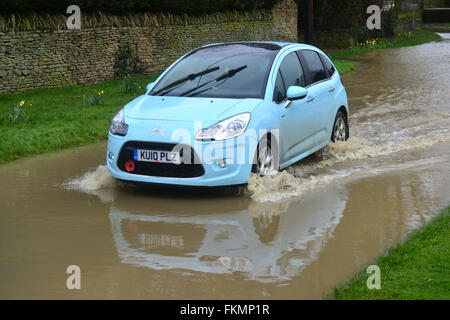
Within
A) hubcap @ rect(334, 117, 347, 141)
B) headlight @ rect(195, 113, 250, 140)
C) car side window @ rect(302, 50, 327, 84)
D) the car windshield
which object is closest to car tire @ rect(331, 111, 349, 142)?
hubcap @ rect(334, 117, 347, 141)

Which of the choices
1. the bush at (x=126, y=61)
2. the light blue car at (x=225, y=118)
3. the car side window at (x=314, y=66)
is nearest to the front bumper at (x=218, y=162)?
the light blue car at (x=225, y=118)

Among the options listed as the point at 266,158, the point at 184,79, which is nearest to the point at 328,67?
the point at 184,79

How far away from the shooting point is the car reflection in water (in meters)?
6.11

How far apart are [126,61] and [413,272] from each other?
16.3 meters

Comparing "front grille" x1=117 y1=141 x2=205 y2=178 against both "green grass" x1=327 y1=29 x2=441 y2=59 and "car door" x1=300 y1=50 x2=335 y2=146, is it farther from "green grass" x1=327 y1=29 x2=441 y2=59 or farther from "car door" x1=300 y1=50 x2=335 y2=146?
"green grass" x1=327 y1=29 x2=441 y2=59

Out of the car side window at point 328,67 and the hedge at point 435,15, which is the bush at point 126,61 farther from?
the hedge at point 435,15

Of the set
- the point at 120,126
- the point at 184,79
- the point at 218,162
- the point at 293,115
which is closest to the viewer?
the point at 218,162

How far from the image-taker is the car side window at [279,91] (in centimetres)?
890

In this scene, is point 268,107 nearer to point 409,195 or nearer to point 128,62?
point 409,195

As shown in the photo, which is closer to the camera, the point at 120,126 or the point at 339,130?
the point at 120,126

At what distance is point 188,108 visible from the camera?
848 centimetres

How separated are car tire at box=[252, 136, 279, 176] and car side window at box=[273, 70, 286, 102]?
0.59m

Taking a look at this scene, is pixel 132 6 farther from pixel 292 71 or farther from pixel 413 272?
pixel 413 272

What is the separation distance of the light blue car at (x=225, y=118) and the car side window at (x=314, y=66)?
22 mm
